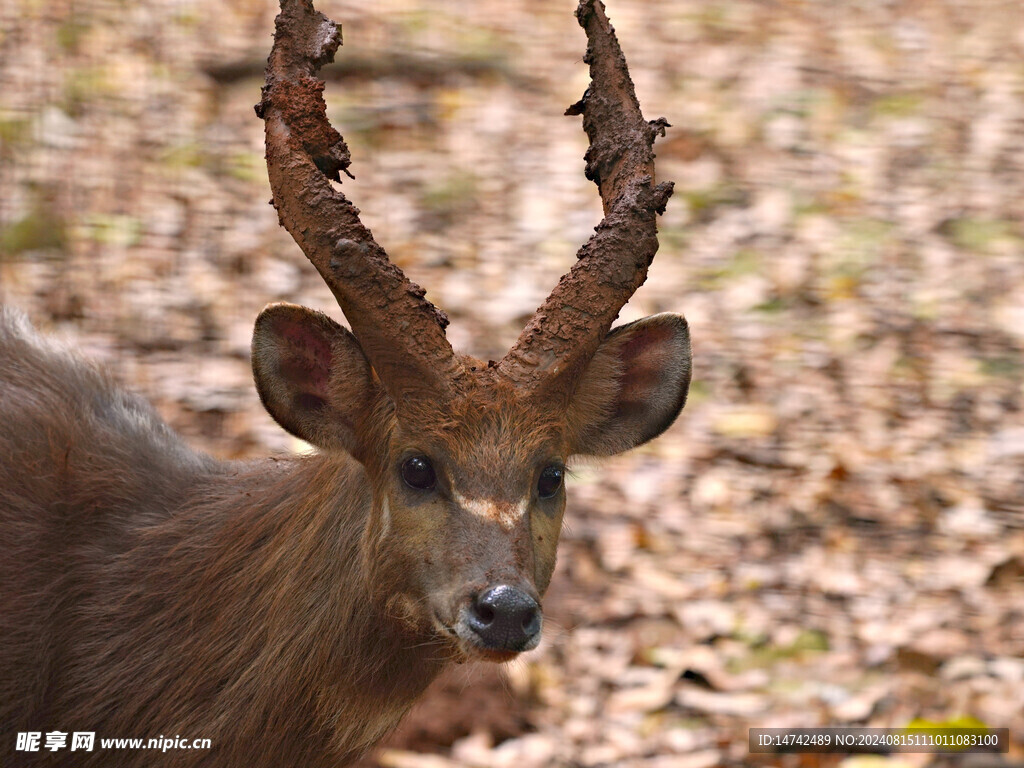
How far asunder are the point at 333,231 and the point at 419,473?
0.71 meters

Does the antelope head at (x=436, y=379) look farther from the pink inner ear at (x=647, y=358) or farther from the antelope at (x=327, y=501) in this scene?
the pink inner ear at (x=647, y=358)

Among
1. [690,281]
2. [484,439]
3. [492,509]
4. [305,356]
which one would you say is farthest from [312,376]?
[690,281]

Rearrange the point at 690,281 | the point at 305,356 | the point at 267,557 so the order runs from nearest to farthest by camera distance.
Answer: the point at 305,356, the point at 267,557, the point at 690,281

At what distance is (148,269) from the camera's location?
26.1 ft

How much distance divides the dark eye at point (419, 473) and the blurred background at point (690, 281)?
2.19 meters

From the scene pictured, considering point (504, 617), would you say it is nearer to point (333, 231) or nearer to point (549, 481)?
point (549, 481)

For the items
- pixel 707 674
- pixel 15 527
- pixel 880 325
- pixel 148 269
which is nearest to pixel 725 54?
pixel 880 325

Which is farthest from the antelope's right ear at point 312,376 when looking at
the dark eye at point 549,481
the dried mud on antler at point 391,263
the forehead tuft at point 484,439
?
the dark eye at point 549,481

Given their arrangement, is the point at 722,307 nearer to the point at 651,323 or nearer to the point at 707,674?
the point at 707,674

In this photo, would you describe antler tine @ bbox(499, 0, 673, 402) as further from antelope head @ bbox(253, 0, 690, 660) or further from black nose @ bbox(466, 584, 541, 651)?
black nose @ bbox(466, 584, 541, 651)

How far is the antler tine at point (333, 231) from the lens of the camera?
11.3ft

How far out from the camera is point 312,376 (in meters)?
3.73

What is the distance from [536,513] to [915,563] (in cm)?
320

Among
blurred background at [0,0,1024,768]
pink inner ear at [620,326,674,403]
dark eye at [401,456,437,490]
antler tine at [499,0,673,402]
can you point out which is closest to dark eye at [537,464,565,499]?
antler tine at [499,0,673,402]
